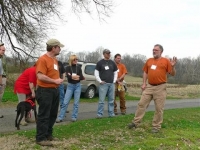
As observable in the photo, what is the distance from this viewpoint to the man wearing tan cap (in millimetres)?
5430

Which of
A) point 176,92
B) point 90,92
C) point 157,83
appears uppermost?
point 157,83

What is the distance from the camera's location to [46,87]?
5.54m

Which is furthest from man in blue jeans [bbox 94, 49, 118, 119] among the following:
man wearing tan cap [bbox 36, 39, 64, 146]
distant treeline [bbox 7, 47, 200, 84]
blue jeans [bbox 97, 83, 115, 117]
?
distant treeline [bbox 7, 47, 200, 84]

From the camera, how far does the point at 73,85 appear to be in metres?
8.63

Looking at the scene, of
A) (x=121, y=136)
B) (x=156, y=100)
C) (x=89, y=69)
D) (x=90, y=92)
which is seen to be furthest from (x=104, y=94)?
(x=89, y=69)

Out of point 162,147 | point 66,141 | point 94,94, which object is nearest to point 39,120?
point 66,141

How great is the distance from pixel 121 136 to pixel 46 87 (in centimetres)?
232

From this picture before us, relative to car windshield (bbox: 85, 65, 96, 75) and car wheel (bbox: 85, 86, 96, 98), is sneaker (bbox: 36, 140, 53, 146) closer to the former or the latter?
car wheel (bbox: 85, 86, 96, 98)

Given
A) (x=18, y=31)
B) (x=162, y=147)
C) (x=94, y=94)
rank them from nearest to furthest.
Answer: (x=162, y=147), (x=94, y=94), (x=18, y=31)

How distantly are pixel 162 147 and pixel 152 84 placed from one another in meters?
1.79

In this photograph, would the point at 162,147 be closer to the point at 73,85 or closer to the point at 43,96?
the point at 43,96

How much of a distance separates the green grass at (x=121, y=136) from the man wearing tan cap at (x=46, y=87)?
0.34 metres

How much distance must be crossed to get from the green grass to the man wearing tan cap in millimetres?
342

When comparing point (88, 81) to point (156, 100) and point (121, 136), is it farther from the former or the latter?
point (121, 136)
